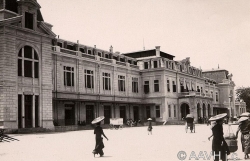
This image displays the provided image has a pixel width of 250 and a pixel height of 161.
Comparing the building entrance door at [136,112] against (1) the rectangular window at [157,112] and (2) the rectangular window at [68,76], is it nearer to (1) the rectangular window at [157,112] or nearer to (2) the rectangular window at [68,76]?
(1) the rectangular window at [157,112]

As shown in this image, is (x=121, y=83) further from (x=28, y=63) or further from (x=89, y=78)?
(x=28, y=63)

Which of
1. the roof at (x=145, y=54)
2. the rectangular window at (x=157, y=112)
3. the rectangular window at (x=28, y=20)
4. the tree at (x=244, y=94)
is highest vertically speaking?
the roof at (x=145, y=54)

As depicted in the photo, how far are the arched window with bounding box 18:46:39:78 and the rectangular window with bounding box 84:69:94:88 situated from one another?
10.9 meters

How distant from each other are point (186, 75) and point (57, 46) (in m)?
29.9

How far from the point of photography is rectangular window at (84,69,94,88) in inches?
1617

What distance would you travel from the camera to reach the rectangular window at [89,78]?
4106 centimetres

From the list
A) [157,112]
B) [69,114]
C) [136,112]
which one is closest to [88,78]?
[69,114]

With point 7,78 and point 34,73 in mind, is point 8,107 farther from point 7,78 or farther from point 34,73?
point 34,73

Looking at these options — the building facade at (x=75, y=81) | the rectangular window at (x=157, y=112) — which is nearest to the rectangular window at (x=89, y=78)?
the building facade at (x=75, y=81)

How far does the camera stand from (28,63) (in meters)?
30.0

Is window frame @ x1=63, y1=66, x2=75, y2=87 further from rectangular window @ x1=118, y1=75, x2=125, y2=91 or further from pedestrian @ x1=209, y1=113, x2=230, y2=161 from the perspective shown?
pedestrian @ x1=209, y1=113, x2=230, y2=161

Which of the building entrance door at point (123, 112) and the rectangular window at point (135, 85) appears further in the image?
the rectangular window at point (135, 85)

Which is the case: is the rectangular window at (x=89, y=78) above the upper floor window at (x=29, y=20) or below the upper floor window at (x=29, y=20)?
below

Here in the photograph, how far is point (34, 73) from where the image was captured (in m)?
30.3
